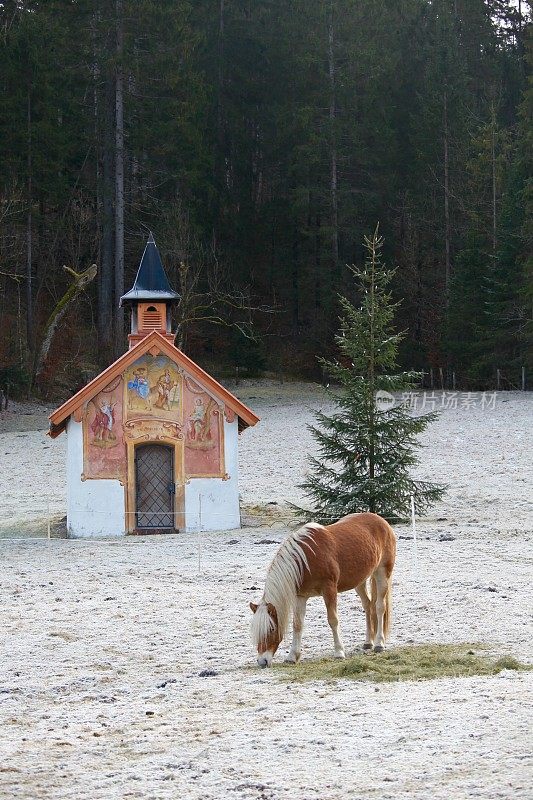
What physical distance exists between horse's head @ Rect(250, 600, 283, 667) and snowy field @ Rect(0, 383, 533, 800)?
12.3 inches

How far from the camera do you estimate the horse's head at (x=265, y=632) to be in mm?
10523

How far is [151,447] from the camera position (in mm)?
21938

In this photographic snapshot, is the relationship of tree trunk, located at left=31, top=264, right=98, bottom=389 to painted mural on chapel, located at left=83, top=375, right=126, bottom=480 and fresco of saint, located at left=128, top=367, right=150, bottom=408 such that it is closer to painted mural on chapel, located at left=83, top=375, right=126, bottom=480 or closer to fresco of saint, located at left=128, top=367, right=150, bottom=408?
fresco of saint, located at left=128, top=367, right=150, bottom=408

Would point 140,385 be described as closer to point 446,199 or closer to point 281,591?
point 281,591

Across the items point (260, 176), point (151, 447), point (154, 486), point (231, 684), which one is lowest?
point (231, 684)

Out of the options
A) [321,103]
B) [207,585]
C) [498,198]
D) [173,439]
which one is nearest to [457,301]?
[498,198]

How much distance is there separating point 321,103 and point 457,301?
1138cm

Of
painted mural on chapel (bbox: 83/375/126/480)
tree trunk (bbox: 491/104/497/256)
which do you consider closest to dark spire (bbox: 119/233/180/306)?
painted mural on chapel (bbox: 83/375/126/480)

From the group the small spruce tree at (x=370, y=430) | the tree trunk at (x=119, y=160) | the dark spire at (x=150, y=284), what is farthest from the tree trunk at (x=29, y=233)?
the small spruce tree at (x=370, y=430)

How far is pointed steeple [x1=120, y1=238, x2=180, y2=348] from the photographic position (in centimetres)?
2272

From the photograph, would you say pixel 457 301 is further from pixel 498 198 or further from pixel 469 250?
pixel 498 198

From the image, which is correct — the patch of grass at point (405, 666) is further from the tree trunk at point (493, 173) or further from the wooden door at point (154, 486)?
the tree trunk at point (493, 173)

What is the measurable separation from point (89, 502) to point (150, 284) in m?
4.56

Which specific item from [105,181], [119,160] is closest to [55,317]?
[105,181]
